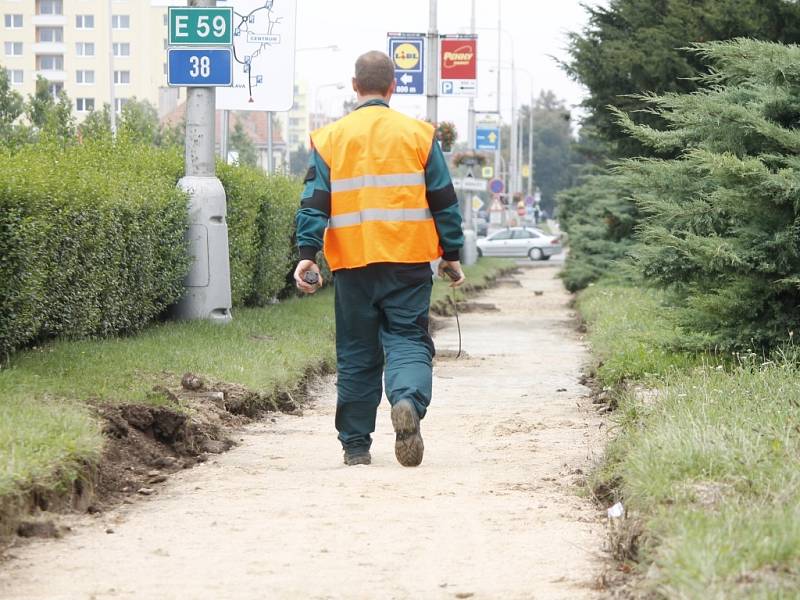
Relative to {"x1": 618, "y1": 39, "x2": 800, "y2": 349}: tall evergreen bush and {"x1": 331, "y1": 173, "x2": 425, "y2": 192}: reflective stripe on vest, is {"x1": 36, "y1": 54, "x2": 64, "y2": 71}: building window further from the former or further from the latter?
{"x1": 331, "y1": 173, "x2": 425, "y2": 192}: reflective stripe on vest

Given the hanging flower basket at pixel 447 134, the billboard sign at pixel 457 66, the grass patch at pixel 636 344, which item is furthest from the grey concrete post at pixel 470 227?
the grass patch at pixel 636 344

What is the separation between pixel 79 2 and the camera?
11075 centimetres

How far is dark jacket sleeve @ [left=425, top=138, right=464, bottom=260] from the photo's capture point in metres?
7.88

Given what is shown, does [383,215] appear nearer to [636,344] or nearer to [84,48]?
[636,344]

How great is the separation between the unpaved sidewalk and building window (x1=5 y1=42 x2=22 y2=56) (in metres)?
98.9

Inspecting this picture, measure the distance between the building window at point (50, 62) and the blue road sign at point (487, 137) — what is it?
72918mm

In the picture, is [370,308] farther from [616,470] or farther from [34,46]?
[34,46]

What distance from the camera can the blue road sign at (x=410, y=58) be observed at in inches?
1115

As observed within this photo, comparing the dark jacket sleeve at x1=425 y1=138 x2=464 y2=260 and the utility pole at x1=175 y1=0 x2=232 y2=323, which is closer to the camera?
the dark jacket sleeve at x1=425 y1=138 x2=464 y2=260

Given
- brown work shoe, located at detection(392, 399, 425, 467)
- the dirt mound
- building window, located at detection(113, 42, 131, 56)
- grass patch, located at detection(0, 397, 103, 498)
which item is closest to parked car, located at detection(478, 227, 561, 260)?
the dirt mound

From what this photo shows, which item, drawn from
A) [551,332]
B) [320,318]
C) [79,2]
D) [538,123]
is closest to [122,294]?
[320,318]

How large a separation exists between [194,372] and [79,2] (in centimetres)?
10487

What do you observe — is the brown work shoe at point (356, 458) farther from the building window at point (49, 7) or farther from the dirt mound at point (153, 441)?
the building window at point (49, 7)

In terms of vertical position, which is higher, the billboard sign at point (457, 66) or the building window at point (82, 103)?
the building window at point (82, 103)
